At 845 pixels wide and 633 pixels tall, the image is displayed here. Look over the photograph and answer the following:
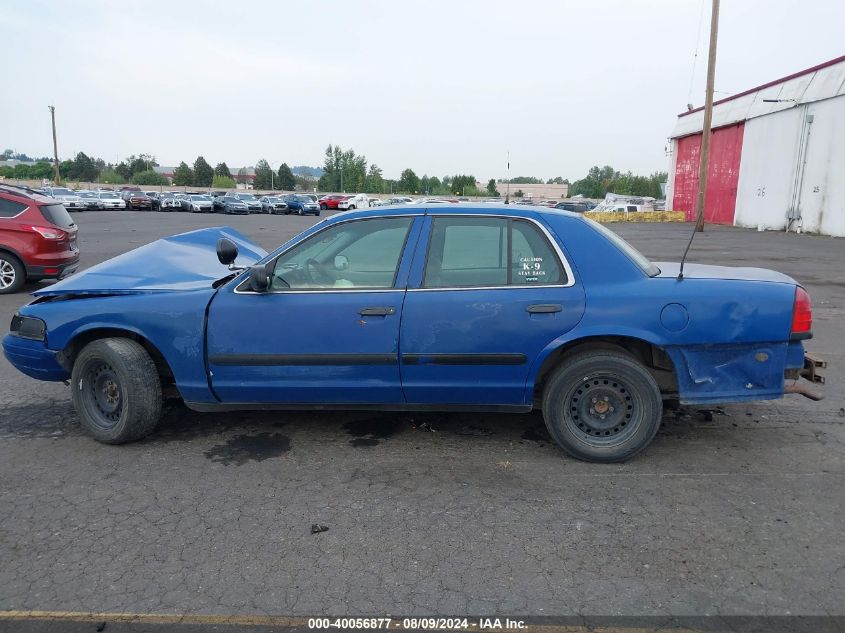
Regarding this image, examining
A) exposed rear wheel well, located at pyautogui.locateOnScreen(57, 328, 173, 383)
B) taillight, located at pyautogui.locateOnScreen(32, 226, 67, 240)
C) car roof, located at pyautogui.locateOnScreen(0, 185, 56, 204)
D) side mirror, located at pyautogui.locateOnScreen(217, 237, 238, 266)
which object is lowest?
exposed rear wheel well, located at pyautogui.locateOnScreen(57, 328, 173, 383)

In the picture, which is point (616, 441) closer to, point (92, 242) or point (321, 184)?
point (92, 242)

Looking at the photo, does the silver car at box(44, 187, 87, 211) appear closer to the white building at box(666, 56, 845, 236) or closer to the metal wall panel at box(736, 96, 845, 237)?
the white building at box(666, 56, 845, 236)

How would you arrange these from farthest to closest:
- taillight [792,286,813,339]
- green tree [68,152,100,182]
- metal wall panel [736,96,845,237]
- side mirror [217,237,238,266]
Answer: green tree [68,152,100,182], metal wall panel [736,96,845,237], side mirror [217,237,238,266], taillight [792,286,813,339]

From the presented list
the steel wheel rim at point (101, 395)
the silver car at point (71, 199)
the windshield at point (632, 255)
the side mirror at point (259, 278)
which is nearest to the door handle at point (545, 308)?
the windshield at point (632, 255)

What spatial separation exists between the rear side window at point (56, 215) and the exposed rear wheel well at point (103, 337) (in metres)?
7.73

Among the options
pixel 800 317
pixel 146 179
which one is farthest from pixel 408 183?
pixel 800 317

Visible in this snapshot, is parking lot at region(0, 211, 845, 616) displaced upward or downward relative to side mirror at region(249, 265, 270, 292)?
downward

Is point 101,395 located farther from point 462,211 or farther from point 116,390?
point 462,211

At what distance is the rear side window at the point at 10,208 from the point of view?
1093 cm

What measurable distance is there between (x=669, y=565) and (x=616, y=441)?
3.74 feet

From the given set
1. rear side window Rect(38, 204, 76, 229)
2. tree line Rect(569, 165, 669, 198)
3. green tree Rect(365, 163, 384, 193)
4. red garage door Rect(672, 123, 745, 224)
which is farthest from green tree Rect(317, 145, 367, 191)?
rear side window Rect(38, 204, 76, 229)

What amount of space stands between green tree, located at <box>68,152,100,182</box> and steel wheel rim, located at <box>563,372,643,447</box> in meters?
133

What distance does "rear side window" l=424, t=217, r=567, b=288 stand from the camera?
4.18 meters

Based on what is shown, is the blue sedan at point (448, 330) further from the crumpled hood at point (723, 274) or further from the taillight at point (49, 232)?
the taillight at point (49, 232)
